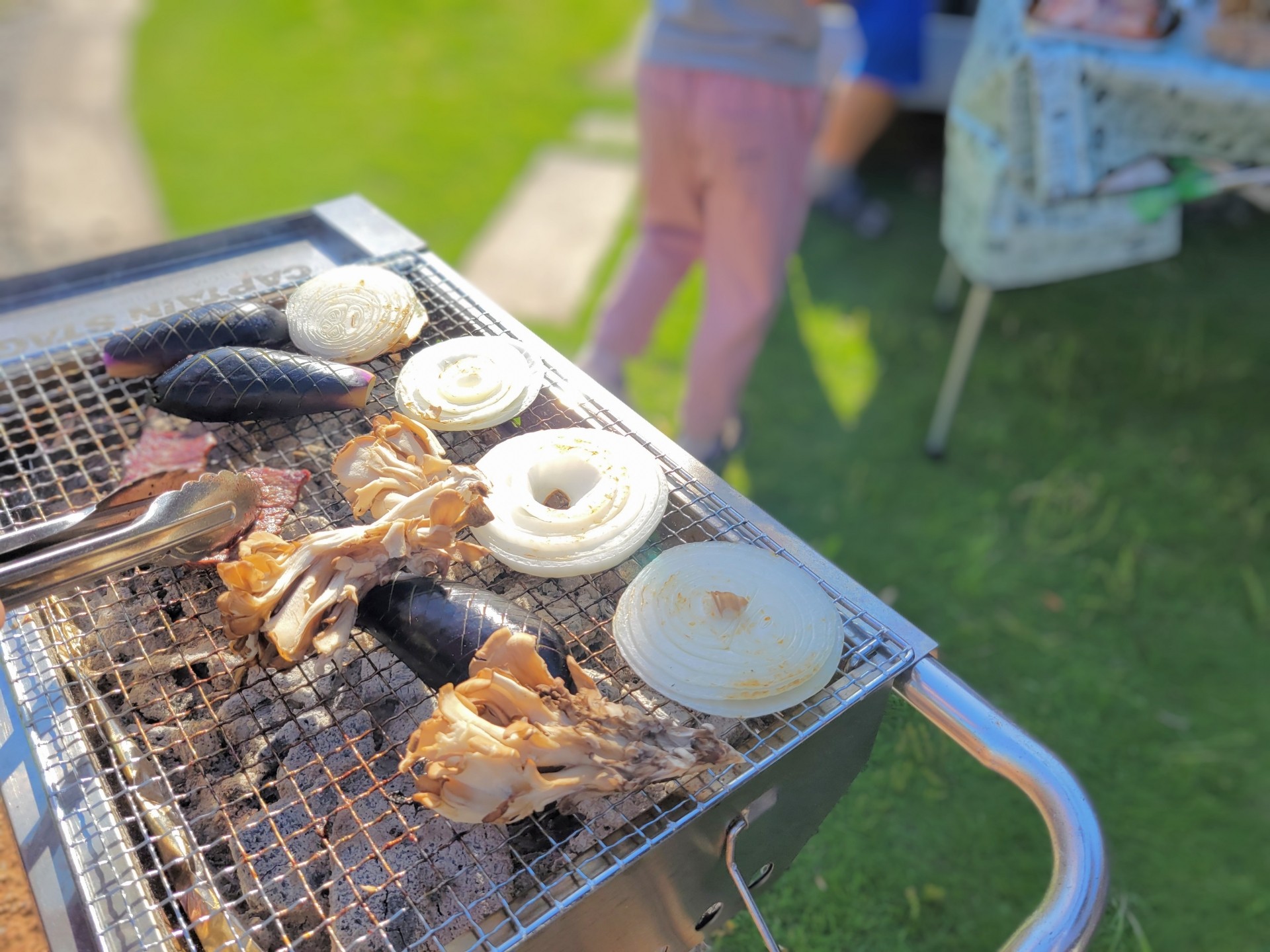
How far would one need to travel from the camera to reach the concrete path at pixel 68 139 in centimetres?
655

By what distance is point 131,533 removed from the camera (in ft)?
5.88

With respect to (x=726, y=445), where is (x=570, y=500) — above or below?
above

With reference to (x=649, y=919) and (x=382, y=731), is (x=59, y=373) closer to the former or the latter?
(x=382, y=731)

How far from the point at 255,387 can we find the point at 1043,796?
206cm

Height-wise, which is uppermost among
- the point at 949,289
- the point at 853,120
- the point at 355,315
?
the point at 355,315

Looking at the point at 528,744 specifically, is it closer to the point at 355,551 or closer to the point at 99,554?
the point at 355,551

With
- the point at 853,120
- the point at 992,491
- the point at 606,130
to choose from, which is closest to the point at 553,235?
the point at 606,130

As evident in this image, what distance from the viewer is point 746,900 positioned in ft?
5.59

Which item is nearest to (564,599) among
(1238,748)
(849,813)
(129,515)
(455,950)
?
(455,950)

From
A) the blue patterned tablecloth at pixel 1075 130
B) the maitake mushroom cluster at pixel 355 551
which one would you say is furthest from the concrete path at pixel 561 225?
the maitake mushroom cluster at pixel 355 551

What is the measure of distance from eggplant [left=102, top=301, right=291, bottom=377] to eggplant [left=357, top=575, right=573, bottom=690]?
1.07 meters

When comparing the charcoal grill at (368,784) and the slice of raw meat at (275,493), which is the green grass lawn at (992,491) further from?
the slice of raw meat at (275,493)

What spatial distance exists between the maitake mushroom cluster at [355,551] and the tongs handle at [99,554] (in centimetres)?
13

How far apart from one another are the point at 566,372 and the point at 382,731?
1.11m
